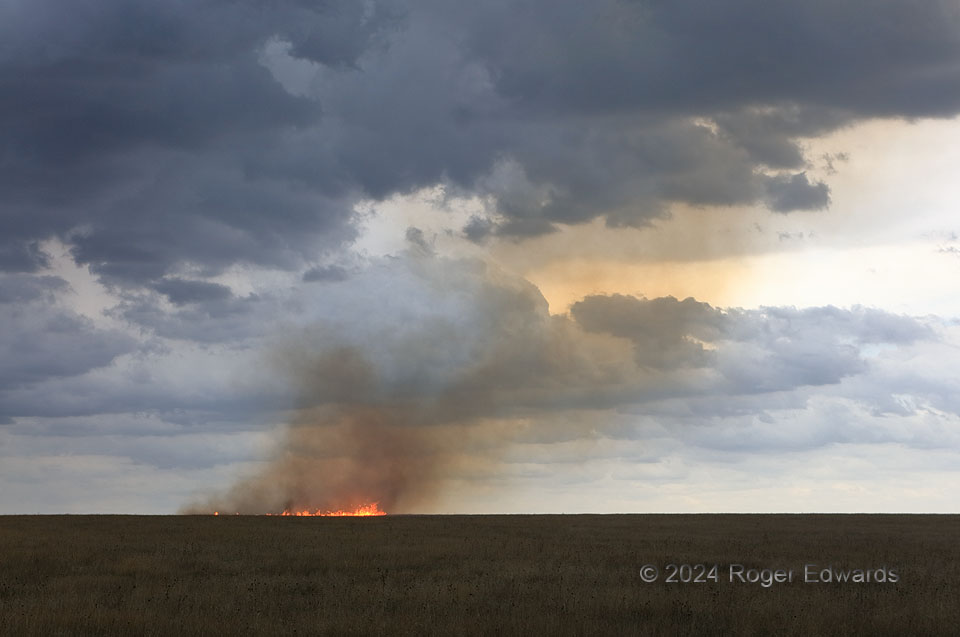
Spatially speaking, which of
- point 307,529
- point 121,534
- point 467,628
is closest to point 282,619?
point 467,628

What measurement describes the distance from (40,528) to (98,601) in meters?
31.8

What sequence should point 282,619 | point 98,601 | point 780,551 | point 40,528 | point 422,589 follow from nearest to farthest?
point 282,619, point 98,601, point 422,589, point 780,551, point 40,528

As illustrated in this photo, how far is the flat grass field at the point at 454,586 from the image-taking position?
20.1 metres

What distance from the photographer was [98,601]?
23.7 meters

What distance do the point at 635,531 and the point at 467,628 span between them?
35.8m

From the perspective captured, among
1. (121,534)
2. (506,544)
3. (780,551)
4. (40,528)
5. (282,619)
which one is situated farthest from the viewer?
(40,528)

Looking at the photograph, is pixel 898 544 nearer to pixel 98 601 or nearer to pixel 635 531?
pixel 635 531

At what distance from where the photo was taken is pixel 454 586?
2634 centimetres

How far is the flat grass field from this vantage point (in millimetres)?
20078

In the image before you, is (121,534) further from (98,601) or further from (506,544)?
(98,601)

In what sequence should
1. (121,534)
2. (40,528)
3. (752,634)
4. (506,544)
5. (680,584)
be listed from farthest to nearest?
(40,528) → (121,534) → (506,544) → (680,584) → (752,634)

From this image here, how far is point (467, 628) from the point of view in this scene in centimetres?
1945

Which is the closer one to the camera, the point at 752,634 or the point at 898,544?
the point at 752,634

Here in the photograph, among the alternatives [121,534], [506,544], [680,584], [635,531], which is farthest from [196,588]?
[635,531]
